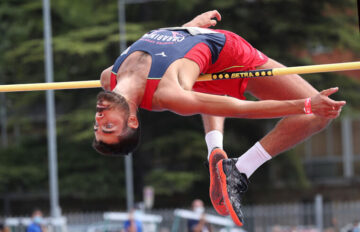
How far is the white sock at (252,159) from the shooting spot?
6.32 m

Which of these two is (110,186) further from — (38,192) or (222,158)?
(222,158)

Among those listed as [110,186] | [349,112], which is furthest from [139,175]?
[349,112]

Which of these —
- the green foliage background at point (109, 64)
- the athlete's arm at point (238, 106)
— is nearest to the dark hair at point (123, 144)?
the athlete's arm at point (238, 106)

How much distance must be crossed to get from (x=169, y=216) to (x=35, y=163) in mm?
7579

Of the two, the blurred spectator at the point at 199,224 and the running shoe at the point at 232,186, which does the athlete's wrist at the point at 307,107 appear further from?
the blurred spectator at the point at 199,224

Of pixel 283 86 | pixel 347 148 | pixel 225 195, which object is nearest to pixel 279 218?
pixel 347 148

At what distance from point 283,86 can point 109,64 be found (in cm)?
1846

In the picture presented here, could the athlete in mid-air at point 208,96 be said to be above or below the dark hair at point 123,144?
above

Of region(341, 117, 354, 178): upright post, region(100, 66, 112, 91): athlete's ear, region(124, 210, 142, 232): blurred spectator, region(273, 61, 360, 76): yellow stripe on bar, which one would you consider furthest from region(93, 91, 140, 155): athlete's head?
region(341, 117, 354, 178): upright post

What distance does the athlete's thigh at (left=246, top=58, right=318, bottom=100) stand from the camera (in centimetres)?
595

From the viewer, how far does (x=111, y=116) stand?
17.7 feet

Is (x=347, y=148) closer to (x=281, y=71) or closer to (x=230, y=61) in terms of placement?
(x=230, y=61)

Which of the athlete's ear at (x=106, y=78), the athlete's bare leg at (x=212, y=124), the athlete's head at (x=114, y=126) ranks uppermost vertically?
the athlete's ear at (x=106, y=78)

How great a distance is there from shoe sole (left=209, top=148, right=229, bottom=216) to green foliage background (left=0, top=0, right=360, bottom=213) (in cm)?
1641
